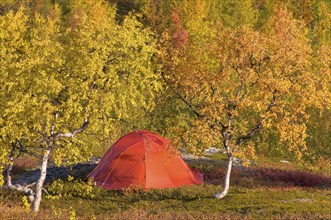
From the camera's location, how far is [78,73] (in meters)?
17.7

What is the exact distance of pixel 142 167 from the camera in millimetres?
27078

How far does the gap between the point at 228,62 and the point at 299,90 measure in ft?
10.7

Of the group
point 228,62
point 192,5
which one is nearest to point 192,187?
point 228,62

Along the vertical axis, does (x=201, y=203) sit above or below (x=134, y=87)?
below

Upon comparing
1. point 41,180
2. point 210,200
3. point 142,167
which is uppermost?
point 210,200

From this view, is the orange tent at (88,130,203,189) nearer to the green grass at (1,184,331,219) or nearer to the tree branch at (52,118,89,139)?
the green grass at (1,184,331,219)

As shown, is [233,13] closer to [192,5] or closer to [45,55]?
[192,5]

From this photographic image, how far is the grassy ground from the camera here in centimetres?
2012

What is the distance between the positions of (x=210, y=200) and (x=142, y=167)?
485cm

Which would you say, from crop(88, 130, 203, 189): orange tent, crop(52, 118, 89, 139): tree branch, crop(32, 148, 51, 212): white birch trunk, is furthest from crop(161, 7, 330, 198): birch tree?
crop(32, 148, 51, 212): white birch trunk

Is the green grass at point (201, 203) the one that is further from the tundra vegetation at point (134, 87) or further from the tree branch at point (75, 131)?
the tree branch at point (75, 131)

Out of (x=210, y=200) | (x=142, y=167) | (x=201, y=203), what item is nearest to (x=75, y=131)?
(x=201, y=203)

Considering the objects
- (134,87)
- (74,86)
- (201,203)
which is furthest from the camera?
(201,203)

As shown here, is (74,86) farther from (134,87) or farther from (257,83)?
(257,83)
